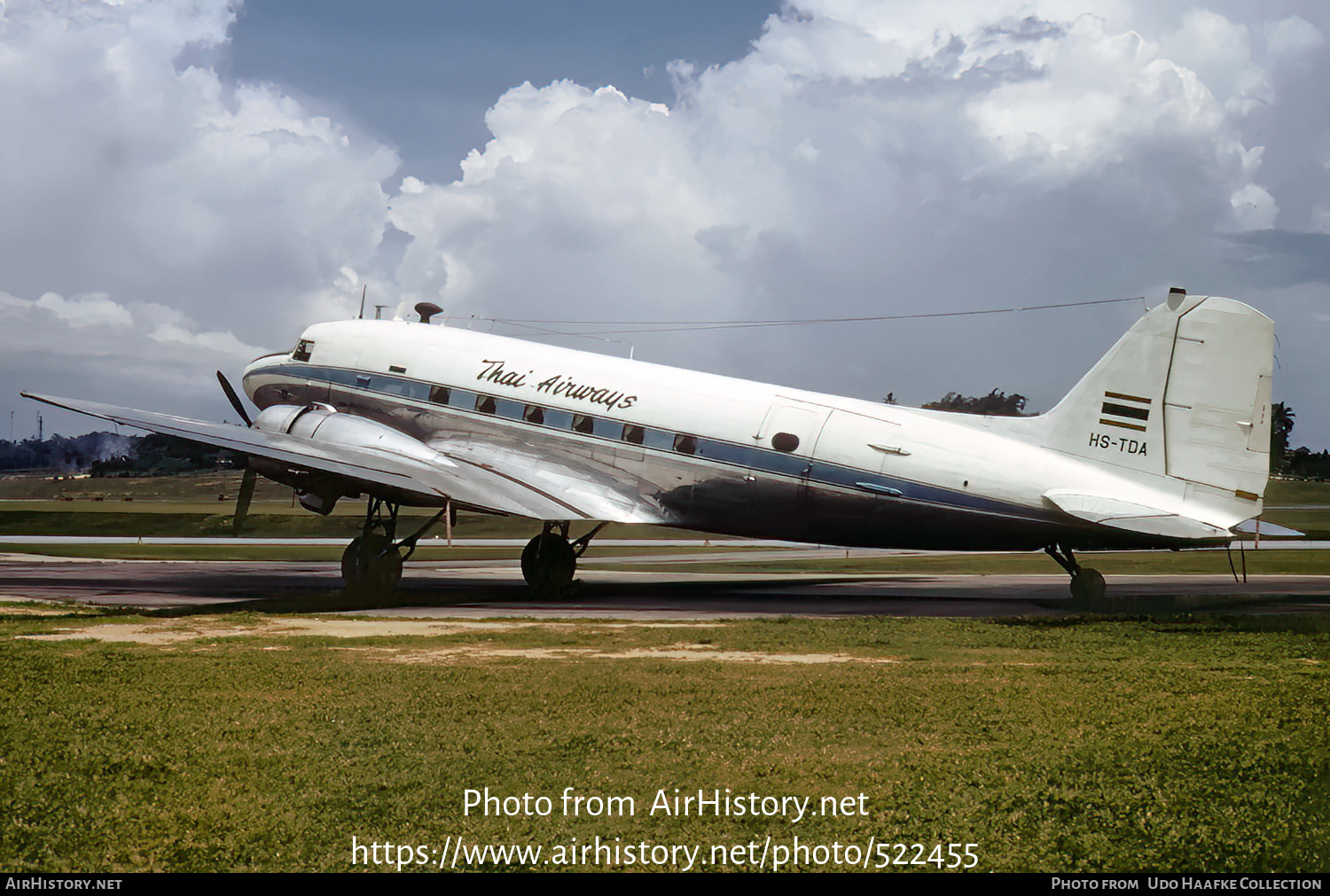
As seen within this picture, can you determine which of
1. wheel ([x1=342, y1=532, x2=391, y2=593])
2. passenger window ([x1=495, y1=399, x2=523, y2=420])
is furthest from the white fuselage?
wheel ([x1=342, y1=532, x2=391, y2=593])

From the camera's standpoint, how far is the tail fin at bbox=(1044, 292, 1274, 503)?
1772cm

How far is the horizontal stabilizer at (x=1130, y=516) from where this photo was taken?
17.1 meters

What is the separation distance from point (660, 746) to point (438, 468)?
49.3 feet

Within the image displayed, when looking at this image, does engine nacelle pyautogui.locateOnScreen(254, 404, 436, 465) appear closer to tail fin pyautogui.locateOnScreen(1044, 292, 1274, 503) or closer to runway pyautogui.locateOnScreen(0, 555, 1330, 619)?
runway pyautogui.locateOnScreen(0, 555, 1330, 619)

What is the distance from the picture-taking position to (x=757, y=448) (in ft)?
66.0

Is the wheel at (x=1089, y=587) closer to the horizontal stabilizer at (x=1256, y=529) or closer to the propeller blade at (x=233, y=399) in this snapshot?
the horizontal stabilizer at (x=1256, y=529)

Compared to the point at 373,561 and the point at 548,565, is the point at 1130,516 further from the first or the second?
the point at 373,561

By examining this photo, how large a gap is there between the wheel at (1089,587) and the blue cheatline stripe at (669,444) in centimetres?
213

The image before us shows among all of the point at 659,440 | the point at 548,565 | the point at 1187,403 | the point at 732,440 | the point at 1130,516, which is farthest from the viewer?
the point at 548,565

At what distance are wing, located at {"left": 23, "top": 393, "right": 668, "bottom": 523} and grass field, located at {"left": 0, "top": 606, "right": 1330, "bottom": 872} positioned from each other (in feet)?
21.3

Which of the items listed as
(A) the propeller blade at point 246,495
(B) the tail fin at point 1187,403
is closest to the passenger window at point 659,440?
(B) the tail fin at point 1187,403

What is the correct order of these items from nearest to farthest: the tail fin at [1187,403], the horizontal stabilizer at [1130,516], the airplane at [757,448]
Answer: the horizontal stabilizer at [1130,516]
the tail fin at [1187,403]
the airplane at [757,448]

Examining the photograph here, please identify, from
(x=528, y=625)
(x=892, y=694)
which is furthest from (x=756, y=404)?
(x=892, y=694)

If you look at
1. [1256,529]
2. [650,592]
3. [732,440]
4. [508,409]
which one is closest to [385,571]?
[508,409]
